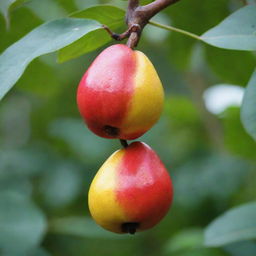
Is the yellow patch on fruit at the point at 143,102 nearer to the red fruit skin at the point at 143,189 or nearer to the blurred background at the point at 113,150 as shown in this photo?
the red fruit skin at the point at 143,189

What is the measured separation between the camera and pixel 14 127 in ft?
9.47

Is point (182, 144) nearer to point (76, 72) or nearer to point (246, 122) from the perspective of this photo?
point (76, 72)

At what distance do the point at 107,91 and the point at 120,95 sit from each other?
0.02 metres

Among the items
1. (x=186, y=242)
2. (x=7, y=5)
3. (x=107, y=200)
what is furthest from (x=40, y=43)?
(x=186, y=242)

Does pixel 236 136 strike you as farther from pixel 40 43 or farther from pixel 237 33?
pixel 40 43

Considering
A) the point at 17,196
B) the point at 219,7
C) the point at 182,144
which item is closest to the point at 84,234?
the point at 17,196

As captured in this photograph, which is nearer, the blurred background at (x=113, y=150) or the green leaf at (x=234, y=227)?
the green leaf at (x=234, y=227)

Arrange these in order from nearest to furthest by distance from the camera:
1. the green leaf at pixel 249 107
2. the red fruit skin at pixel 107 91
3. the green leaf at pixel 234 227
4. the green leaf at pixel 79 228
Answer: the red fruit skin at pixel 107 91 → the green leaf at pixel 249 107 → the green leaf at pixel 234 227 → the green leaf at pixel 79 228

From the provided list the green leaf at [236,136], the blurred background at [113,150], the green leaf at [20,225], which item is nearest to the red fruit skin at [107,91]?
the blurred background at [113,150]

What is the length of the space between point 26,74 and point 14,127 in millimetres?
1099

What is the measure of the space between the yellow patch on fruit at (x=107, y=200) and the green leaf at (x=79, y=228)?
1084 millimetres

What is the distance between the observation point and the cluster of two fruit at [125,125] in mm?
960

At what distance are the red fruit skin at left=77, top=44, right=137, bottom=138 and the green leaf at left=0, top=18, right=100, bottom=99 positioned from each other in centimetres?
10

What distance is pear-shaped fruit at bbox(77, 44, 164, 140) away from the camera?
957mm
